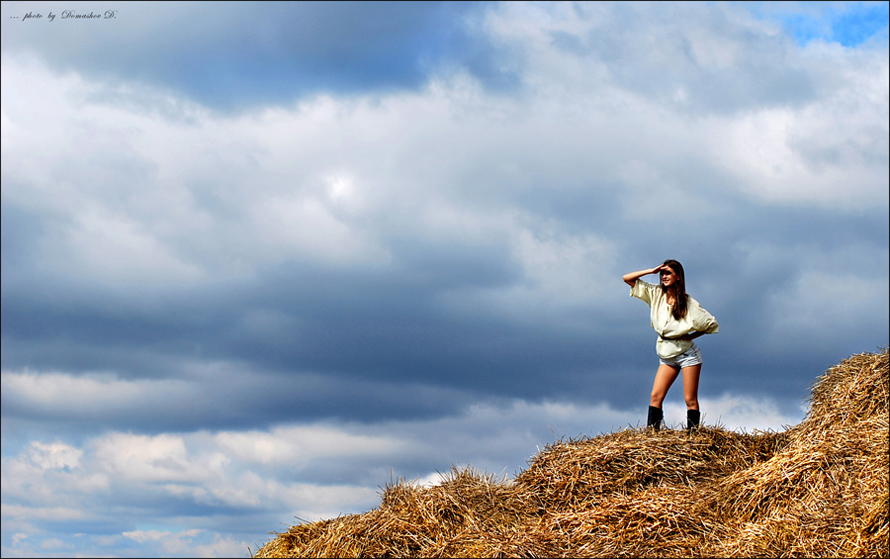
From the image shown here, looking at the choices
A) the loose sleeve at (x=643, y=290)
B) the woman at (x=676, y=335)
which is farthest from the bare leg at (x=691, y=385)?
the loose sleeve at (x=643, y=290)

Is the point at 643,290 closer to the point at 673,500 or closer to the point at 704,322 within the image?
the point at 704,322

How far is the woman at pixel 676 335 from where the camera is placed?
12.0 meters

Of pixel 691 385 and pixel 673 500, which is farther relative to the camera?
pixel 691 385

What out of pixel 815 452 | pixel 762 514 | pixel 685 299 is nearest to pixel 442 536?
pixel 762 514

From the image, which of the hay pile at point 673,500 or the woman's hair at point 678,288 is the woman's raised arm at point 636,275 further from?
the hay pile at point 673,500

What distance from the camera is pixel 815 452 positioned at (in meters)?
9.29

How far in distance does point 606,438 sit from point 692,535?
2342 millimetres

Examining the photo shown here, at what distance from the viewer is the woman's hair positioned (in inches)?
473

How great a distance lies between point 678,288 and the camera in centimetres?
1212

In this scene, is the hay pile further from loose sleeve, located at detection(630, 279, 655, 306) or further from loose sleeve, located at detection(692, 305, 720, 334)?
loose sleeve, located at detection(630, 279, 655, 306)

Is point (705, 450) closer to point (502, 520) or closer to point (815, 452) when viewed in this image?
point (815, 452)

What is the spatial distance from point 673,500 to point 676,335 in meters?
3.18

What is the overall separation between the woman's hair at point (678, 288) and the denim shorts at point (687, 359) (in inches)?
21.1

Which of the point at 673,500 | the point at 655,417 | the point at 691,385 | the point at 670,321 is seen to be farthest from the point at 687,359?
the point at 673,500
